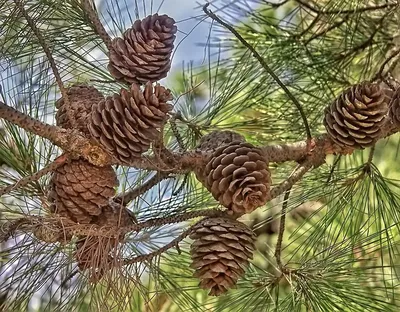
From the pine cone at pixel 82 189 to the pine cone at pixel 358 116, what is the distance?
0.64 feet

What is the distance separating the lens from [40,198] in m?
0.58

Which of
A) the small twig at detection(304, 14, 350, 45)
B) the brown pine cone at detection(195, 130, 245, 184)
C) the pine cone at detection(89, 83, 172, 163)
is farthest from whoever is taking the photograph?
the small twig at detection(304, 14, 350, 45)

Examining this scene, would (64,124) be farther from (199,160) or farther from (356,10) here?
(356,10)

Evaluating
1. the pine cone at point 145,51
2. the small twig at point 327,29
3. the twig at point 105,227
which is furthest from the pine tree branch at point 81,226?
the small twig at point 327,29

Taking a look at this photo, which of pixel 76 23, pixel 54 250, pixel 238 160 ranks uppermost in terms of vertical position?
pixel 76 23

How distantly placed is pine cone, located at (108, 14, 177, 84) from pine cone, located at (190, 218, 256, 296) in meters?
0.12

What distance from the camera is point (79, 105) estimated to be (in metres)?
0.55

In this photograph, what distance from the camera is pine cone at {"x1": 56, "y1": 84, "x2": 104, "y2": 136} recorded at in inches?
21.1

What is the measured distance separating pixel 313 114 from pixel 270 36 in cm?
14

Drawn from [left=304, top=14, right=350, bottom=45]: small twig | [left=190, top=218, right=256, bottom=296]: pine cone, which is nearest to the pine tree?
[left=190, top=218, right=256, bottom=296]: pine cone

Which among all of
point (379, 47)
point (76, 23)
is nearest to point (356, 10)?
point (379, 47)

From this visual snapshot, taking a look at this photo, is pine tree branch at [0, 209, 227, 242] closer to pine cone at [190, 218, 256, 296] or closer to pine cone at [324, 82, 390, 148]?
pine cone at [190, 218, 256, 296]

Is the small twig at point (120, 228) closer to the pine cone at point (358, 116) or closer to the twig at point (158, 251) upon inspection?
the twig at point (158, 251)

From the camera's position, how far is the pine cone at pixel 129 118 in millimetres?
500
